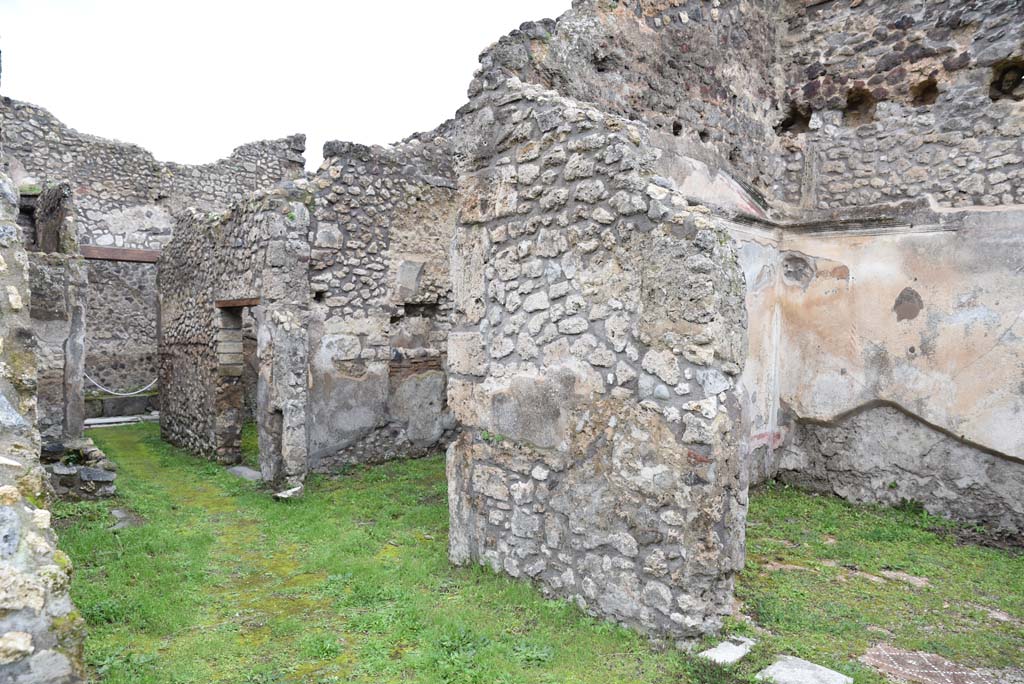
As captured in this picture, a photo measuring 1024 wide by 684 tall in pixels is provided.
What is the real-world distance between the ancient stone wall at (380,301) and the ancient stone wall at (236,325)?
0.28 metres

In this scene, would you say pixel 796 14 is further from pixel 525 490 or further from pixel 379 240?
pixel 525 490

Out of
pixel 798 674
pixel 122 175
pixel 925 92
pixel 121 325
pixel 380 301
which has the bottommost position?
pixel 798 674

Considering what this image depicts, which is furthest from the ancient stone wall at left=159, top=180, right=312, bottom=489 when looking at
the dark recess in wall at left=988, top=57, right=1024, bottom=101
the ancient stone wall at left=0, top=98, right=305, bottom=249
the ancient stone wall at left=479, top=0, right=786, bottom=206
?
the dark recess in wall at left=988, top=57, right=1024, bottom=101

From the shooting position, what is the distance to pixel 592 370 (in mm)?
3906

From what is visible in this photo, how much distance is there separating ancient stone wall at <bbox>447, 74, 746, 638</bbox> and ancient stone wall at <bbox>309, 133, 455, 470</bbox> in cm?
329

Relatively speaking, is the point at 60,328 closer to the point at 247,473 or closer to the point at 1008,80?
the point at 247,473

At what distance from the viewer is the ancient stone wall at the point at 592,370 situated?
11.3ft

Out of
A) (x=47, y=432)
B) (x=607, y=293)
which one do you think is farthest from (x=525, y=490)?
(x=47, y=432)

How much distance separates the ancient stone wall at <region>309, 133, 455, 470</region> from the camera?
769 cm

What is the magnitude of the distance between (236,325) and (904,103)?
7941 millimetres

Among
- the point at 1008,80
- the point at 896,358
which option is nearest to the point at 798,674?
the point at 896,358

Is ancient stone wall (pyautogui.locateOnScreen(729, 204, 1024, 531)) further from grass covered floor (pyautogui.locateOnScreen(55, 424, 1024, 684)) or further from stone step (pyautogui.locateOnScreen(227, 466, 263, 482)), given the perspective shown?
stone step (pyautogui.locateOnScreen(227, 466, 263, 482))

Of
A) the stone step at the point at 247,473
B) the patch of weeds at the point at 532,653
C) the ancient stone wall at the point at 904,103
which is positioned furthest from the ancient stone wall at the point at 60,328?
the ancient stone wall at the point at 904,103

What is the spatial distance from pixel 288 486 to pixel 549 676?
4725mm
